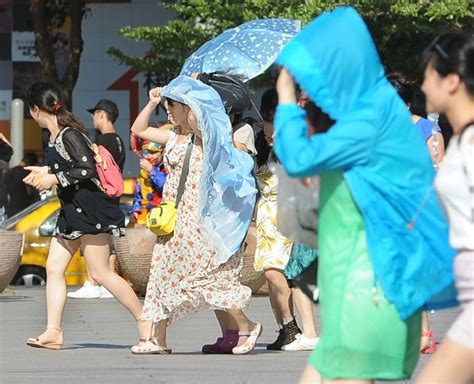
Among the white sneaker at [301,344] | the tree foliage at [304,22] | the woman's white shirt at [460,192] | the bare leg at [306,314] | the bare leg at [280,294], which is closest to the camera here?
the woman's white shirt at [460,192]

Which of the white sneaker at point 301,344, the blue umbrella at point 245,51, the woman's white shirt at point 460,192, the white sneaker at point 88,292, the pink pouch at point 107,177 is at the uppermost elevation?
the woman's white shirt at point 460,192

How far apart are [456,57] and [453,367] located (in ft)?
3.42

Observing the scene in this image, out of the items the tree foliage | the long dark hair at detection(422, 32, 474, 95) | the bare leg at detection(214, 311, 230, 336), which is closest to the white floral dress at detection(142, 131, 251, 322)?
the bare leg at detection(214, 311, 230, 336)

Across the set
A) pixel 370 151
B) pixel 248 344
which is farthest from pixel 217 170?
pixel 370 151

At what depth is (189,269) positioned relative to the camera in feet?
28.8

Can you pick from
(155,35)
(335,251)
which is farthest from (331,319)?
(155,35)

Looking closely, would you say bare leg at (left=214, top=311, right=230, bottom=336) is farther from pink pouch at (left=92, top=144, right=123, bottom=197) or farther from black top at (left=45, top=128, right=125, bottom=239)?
pink pouch at (left=92, top=144, right=123, bottom=197)

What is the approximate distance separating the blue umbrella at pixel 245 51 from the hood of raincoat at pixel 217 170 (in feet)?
1.72

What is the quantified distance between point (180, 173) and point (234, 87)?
2.46 ft

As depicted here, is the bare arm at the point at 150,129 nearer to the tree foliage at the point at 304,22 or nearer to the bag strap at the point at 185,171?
the bag strap at the point at 185,171

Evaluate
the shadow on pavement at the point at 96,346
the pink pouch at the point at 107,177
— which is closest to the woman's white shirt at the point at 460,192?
the pink pouch at the point at 107,177

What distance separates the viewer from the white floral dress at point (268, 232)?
9.43m

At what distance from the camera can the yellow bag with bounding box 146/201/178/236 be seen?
28.4ft

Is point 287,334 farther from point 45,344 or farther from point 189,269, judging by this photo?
point 45,344
